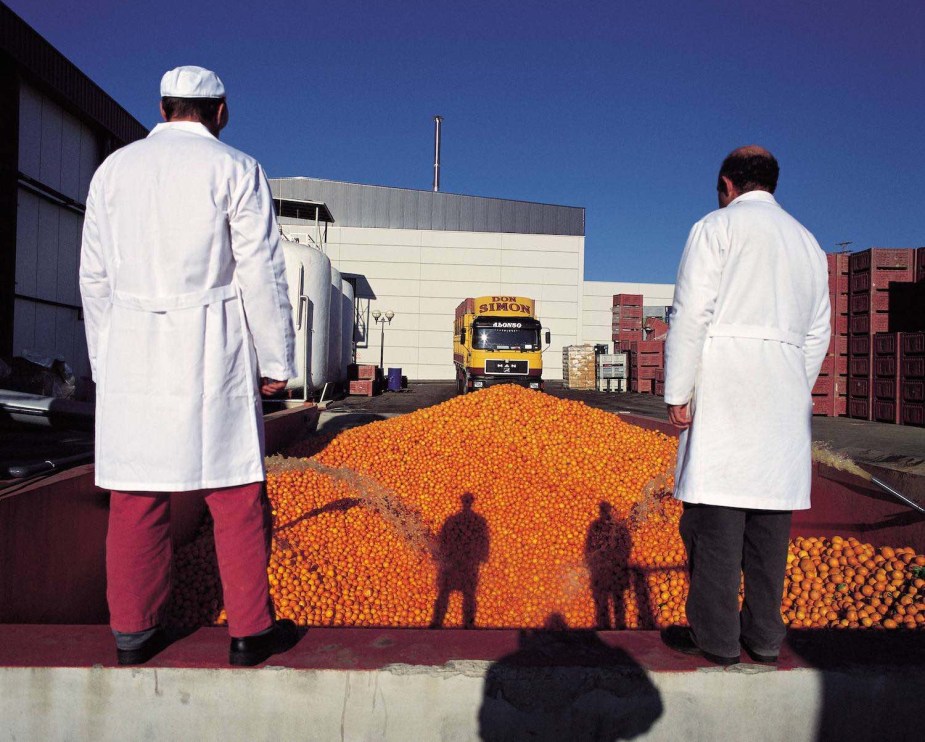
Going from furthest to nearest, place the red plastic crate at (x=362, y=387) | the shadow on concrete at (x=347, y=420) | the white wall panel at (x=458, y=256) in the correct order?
the white wall panel at (x=458, y=256)
the red plastic crate at (x=362, y=387)
the shadow on concrete at (x=347, y=420)

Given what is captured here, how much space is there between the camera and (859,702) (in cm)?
189

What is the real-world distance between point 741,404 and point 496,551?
7.01 feet

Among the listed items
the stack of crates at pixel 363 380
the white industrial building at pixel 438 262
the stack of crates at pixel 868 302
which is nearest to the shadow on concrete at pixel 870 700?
the stack of crates at pixel 868 302

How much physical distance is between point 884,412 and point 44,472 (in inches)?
579

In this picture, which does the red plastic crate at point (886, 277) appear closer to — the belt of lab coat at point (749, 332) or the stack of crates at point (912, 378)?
the stack of crates at point (912, 378)

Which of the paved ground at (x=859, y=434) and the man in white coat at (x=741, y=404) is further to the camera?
the paved ground at (x=859, y=434)

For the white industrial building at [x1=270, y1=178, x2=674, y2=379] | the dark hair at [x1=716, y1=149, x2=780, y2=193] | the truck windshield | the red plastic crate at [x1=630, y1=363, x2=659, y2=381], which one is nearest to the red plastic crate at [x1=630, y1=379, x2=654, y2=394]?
the red plastic crate at [x1=630, y1=363, x2=659, y2=381]

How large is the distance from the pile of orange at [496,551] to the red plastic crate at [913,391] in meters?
10.1

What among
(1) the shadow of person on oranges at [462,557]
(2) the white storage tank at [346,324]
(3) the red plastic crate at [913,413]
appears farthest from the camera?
(2) the white storage tank at [346,324]

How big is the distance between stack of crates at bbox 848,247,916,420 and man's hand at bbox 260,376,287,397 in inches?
569

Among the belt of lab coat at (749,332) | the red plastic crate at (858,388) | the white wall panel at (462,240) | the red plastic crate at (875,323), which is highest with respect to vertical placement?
the white wall panel at (462,240)

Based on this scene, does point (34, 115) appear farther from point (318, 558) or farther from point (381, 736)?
point (381, 736)

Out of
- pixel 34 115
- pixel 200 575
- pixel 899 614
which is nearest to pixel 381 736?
pixel 200 575

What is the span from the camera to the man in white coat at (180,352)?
180 cm
